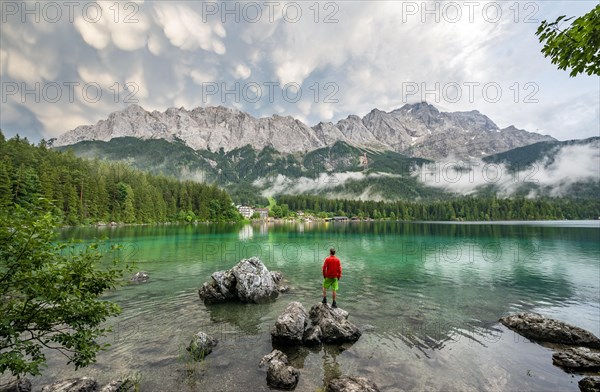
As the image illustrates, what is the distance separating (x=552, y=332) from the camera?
A: 1616cm

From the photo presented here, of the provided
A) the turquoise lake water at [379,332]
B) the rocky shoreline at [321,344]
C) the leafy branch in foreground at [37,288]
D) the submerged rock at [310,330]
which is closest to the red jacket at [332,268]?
the rocky shoreline at [321,344]

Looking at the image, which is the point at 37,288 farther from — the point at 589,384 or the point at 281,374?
the point at 589,384

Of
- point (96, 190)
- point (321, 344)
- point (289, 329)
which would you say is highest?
point (96, 190)

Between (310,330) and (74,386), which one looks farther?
(310,330)

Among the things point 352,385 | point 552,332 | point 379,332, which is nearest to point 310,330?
point 379,332

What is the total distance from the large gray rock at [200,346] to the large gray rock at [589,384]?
1626cm

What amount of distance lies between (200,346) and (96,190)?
135 meters

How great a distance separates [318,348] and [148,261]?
34802 mm

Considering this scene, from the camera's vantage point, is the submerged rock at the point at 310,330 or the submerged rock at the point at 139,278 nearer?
the submerged rock at the point at 310,330

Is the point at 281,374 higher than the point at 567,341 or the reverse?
higher

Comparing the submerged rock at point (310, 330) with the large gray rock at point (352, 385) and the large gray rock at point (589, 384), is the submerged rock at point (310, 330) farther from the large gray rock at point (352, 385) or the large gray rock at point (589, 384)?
the large gray rock at point (589, 384)

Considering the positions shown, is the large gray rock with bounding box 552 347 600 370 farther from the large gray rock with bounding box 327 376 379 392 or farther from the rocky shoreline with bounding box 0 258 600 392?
the large gray rock with bounding box 327 376 379 392

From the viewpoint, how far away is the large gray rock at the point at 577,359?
1276cm

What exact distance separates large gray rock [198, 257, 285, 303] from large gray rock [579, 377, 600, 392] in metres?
18.7
